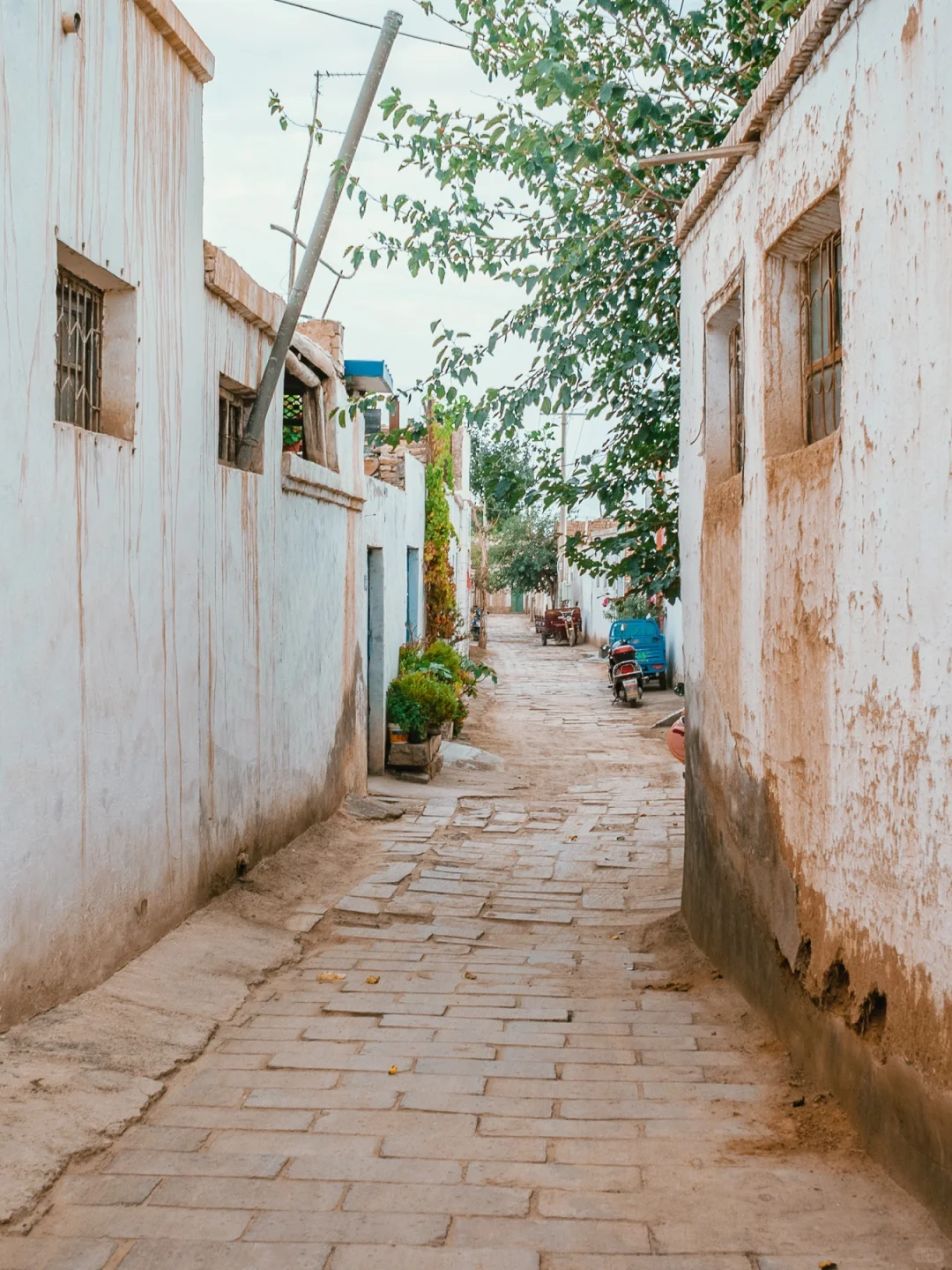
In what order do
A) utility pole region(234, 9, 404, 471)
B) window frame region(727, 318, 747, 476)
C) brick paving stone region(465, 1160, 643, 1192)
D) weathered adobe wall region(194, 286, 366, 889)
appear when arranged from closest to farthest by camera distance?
brick paving stone region(465, 1160, 643, 1192)
window frame region(727, 318, 747, 476)
weathered adobe wall region(194, 286, 366, 889)
utility pole region(234, 9, 404, 471)

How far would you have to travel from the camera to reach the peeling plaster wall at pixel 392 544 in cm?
1213

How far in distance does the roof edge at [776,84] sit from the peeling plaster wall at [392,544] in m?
6.38

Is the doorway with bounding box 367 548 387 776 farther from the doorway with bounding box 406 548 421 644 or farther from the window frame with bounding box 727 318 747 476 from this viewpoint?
the window frame with bounding box 727 318 747 476

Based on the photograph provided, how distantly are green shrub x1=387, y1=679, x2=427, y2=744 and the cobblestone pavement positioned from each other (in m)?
4.83

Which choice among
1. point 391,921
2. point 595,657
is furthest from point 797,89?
point 595,657

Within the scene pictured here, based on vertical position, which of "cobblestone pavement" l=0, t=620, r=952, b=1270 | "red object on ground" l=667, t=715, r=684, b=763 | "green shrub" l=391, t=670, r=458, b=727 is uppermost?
"green shrub" l=391, t=670, r=458, b=727

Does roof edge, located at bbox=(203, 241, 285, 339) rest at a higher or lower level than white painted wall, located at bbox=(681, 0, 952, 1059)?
higher

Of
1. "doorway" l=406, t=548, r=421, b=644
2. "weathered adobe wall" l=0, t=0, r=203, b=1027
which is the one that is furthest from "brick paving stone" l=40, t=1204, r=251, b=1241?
"doorway" l=406, t=548, r=421, b=644

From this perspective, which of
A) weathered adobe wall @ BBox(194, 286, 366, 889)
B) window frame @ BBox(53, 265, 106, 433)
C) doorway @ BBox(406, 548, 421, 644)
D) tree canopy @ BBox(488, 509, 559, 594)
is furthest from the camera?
tree canopy @ BBox(488, 509, 559, 594)

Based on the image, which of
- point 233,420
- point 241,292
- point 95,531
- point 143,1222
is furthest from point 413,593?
point 143,1222

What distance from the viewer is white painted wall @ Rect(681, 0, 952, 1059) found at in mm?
3135

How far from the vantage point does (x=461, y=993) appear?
5484 mm

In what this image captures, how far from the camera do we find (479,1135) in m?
3.68

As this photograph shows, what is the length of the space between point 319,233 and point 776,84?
3241mm
